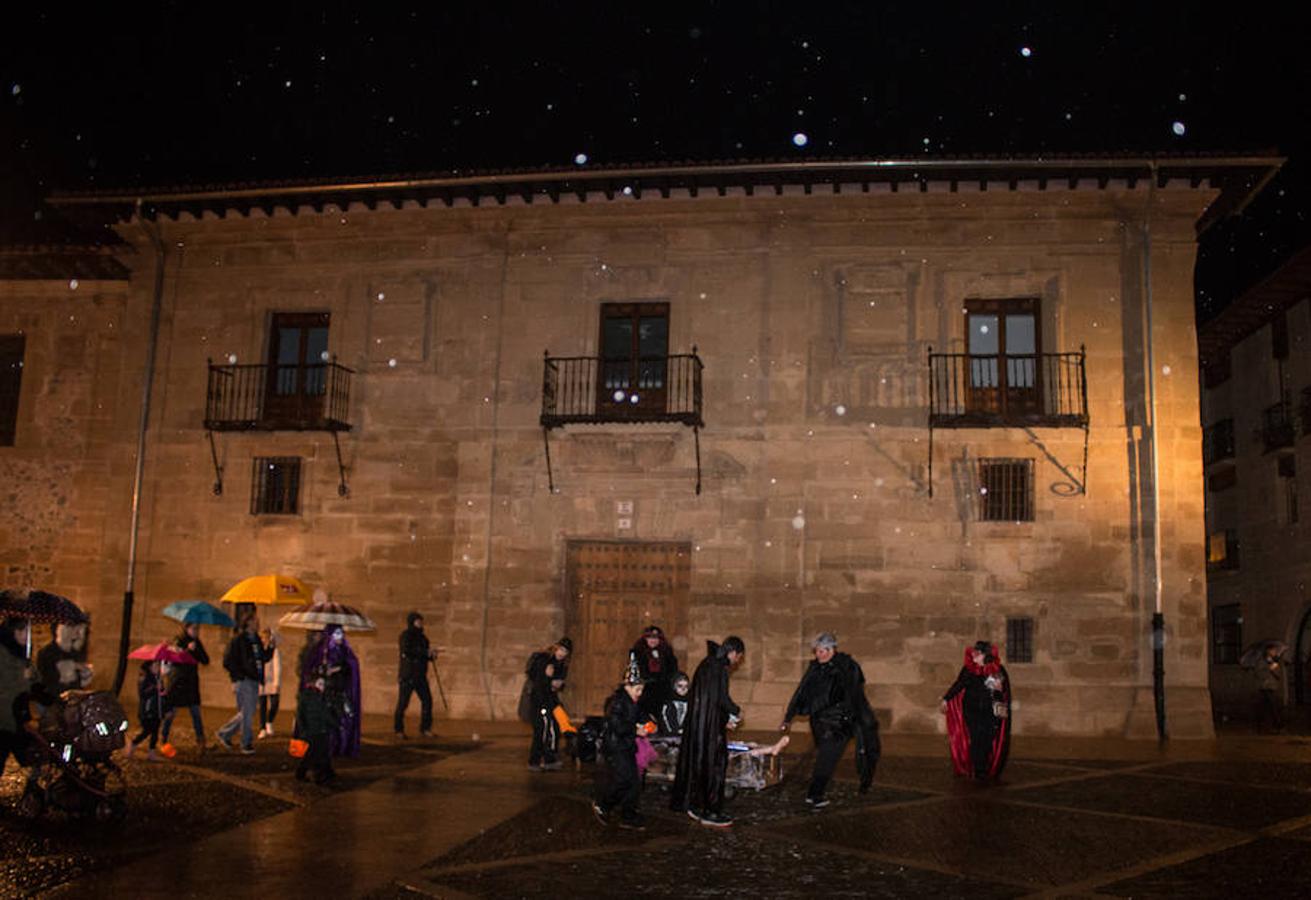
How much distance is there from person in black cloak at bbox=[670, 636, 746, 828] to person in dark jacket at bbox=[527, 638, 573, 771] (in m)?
3.45

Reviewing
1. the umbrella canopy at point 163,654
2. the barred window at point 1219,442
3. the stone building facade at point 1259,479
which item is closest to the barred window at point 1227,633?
the stone building facade at point 1259,479

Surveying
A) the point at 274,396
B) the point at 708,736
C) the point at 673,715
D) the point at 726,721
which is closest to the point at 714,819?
the point at 708,736

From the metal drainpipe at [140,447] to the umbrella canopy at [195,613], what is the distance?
479cm

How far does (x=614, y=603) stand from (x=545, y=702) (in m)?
5.69

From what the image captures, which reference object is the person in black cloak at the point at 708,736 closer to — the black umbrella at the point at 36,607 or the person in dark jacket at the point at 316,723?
the person in dark jacket at the point at 316,723

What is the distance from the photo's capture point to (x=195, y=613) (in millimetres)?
14734

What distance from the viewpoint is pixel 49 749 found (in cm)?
860

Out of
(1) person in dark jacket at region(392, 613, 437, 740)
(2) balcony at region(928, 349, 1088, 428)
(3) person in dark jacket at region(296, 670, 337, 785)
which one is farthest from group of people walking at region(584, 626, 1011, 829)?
(2) balcony at region(928, 349, 1088, 428)

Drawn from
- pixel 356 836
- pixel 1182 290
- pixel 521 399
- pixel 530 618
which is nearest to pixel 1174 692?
pixel 1182 290

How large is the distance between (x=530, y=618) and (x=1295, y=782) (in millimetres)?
10469

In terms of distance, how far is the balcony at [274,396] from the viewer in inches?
750

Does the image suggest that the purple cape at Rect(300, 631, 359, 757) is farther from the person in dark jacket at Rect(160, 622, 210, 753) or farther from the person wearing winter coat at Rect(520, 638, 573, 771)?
the person wearing winter coat at Rect(520, 638, 573, 771)

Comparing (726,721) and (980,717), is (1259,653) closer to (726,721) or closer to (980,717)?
(980,717)

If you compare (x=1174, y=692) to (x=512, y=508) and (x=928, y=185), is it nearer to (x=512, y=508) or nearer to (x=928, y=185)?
(x=928, y=185)
